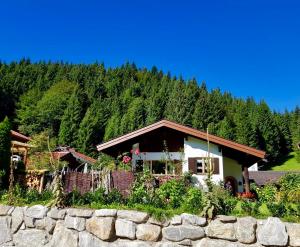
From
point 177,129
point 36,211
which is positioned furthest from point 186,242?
point 177,129

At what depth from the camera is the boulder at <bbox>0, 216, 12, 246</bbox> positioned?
981 centimetres

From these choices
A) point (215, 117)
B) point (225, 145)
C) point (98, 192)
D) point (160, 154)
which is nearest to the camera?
point (98, 192)

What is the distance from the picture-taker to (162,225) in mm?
8180

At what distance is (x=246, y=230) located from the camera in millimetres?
7566

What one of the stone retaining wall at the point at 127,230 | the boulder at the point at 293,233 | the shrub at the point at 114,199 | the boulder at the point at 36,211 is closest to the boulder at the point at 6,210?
the stone retaining wall at the point at 127,230

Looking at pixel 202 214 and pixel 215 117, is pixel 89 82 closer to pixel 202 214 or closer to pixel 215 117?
pixel 215 117

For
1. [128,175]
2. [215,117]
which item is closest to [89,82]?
[215,117]

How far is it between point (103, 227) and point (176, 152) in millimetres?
12092

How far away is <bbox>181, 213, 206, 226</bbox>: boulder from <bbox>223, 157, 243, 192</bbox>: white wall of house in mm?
13324

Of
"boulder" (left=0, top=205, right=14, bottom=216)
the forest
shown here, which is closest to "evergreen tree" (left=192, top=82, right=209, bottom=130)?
the forest

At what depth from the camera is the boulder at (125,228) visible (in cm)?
830

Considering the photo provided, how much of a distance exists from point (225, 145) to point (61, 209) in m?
10.6

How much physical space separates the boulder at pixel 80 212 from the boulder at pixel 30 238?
1006 millimetres

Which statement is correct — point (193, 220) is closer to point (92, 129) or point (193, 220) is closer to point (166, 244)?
point (166, 244)
